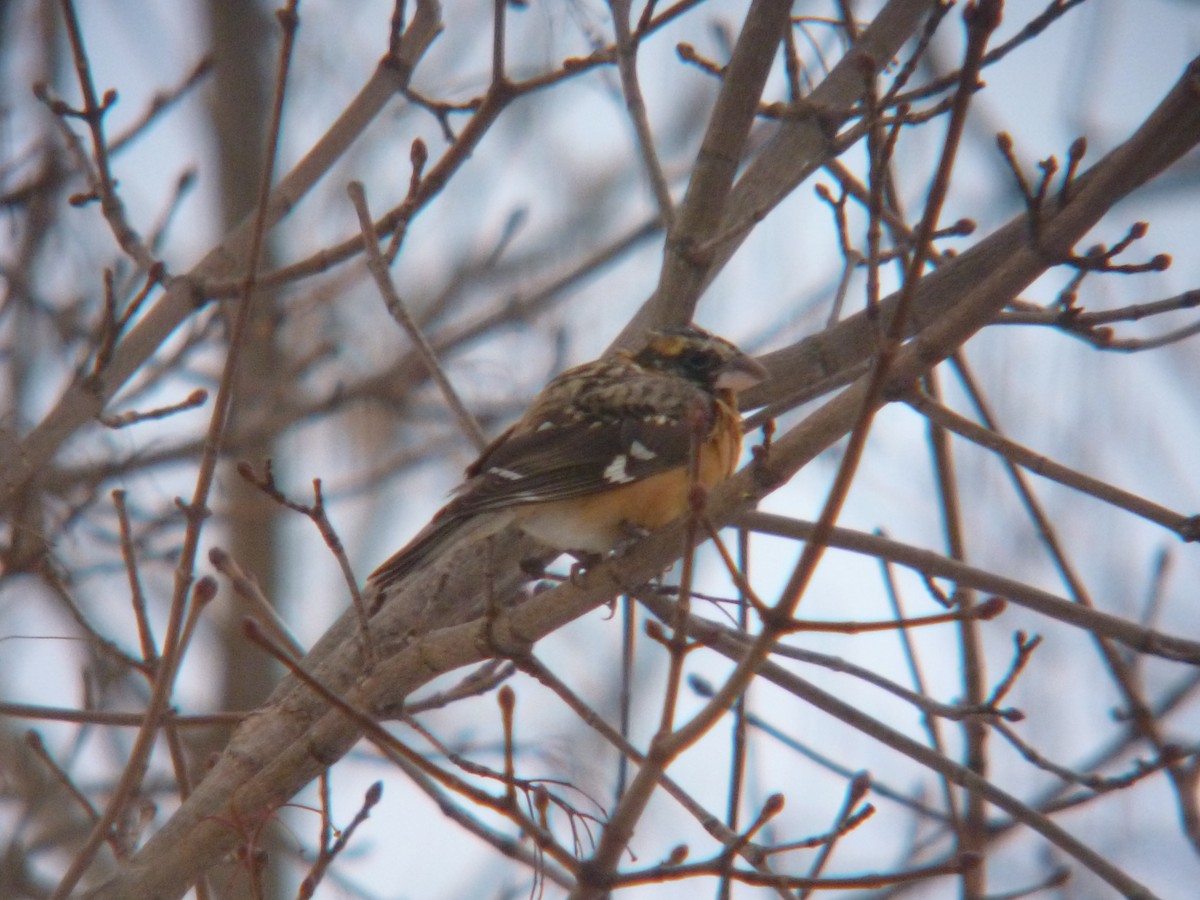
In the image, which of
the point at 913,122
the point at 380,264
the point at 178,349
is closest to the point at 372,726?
the point at 380,264

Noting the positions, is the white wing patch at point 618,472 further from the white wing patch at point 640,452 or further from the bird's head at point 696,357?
the bird's head at point 696,357

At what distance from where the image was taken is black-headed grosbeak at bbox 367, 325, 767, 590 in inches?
171

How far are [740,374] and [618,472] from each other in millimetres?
611

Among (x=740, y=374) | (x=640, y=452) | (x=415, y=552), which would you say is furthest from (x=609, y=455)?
(x=415, y=552)

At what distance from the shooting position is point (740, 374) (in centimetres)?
474

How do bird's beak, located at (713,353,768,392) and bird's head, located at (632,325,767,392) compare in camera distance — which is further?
bird's head, located at (632,325,767,392)

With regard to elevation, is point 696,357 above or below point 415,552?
above

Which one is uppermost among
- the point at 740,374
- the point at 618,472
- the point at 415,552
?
the point at 740,374

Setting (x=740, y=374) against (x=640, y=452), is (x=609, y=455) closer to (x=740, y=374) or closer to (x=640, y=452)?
(x=640, y=452)

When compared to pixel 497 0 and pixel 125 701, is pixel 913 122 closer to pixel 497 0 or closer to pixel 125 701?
pixel 497 0

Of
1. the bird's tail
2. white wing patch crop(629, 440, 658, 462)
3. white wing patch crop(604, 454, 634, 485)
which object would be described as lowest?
the bird's tail

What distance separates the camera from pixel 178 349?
544 centimetres

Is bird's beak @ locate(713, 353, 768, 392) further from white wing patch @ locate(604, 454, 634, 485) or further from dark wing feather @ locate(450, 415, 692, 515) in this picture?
white wing patch @ locate(604, 454, 634, 485)

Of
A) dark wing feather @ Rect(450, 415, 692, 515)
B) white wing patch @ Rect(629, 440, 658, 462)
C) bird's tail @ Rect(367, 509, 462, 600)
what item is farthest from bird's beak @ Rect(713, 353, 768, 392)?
bird's tail @ Rect(367, 509, 462, 600)
